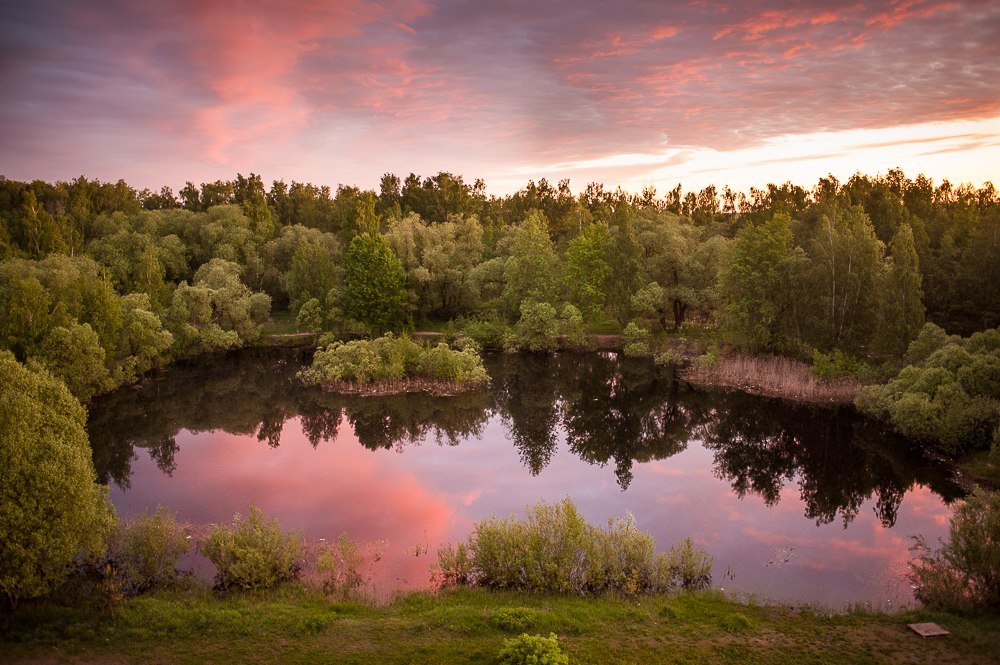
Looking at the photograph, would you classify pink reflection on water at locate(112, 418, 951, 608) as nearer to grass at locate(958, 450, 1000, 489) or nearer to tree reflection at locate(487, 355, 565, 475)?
tree reflection at locate(487, 355, 565, 475)

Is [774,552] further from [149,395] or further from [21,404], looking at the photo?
[149,395]

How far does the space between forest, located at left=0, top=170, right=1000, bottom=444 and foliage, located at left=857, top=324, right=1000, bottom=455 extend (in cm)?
15

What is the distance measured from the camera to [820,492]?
30.4 metres

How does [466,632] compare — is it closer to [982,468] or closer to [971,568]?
[971,568]

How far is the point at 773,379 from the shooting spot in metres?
46.4

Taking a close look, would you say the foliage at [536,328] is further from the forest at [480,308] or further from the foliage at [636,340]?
the foliage at [636,340]

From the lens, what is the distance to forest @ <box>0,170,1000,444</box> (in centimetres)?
4312

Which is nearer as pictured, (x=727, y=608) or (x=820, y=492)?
(x=727, y=608)

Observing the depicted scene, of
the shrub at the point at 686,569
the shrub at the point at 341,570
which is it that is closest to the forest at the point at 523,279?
the shrub at the point at 686,569

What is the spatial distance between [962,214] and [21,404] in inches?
3094

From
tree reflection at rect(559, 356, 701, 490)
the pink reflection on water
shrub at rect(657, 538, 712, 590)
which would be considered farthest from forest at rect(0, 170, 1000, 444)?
shrub at rect(657, 538, 712, 590)

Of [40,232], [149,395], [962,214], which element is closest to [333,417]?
[149,395]

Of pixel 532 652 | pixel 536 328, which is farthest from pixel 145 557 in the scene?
pixel 536 328

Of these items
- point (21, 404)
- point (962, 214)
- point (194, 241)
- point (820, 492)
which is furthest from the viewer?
point (194, 241)
